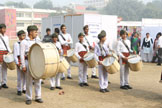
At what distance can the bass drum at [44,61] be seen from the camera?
545cm

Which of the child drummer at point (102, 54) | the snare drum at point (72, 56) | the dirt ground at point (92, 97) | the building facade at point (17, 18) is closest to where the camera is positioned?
the dirt ground at point (92, 97)

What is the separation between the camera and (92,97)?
6.82 metres

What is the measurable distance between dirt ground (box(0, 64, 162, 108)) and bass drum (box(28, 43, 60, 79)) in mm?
866

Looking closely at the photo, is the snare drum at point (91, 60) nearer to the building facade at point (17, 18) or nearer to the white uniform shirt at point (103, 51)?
the white uniform shirt at point (103, 51)

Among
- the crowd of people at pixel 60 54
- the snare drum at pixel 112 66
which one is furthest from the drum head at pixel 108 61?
the crowd of people at pixel 60 54

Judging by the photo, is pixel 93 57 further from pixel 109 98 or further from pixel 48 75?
pixel 48 75

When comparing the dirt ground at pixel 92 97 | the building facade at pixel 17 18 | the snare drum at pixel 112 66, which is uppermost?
the building facade at pixel 17 18

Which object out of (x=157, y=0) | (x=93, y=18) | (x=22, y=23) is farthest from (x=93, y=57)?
(x=157, y=0)

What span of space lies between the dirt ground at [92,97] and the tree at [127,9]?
309 ft

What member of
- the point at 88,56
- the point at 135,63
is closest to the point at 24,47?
the point at 88,56

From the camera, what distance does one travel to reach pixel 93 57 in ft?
25.3

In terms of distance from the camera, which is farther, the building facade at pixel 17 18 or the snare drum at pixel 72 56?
the building facade at pixel 17 18

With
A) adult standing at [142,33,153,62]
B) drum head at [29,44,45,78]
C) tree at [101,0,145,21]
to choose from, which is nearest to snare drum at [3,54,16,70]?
drum head at [29,44,45,78]

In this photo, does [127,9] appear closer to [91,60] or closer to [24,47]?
[91,60]
